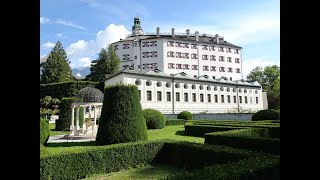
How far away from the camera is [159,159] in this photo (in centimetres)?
1224

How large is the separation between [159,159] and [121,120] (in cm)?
322

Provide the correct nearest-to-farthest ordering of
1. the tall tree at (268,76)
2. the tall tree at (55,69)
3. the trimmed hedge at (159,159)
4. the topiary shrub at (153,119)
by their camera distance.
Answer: the trimmed hedge at (159,159), the topiary shrub at (153,119), the tall tree at (55,69), the tall tree at (268,76)

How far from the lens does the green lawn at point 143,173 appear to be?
9594 mm

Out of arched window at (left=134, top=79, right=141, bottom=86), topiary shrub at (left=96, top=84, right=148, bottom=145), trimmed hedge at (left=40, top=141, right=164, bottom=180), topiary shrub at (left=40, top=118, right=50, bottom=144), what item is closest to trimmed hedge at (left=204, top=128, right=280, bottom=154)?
trimmed hedge at (left=40, top=141, right=164, bottom=180)

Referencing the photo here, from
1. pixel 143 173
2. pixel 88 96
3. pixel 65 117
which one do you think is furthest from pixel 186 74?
pixel 143 173

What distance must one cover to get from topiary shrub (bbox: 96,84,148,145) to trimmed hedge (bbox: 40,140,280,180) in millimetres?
2395

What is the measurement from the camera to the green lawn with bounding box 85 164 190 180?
31.5 feet

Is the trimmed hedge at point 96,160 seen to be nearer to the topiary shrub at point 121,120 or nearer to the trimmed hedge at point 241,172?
the topiary shrub at point 121,120

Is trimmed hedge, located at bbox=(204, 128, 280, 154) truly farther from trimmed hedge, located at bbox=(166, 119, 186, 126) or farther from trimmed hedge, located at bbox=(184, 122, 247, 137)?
trimmed hedge, located at bbox=(166, 119, 186, 126)

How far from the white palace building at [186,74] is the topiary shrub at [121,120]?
2665 centimetres

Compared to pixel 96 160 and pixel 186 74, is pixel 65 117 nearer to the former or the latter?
pixel 96 160

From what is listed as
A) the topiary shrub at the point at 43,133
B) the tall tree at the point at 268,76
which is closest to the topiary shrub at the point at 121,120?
the topiary shrub at the point at 43,133

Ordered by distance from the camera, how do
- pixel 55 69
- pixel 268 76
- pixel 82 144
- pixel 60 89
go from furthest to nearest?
1. pixel 268 76
2. pixel 55 69
3. pixel 60 89
4. pixel 82 144
